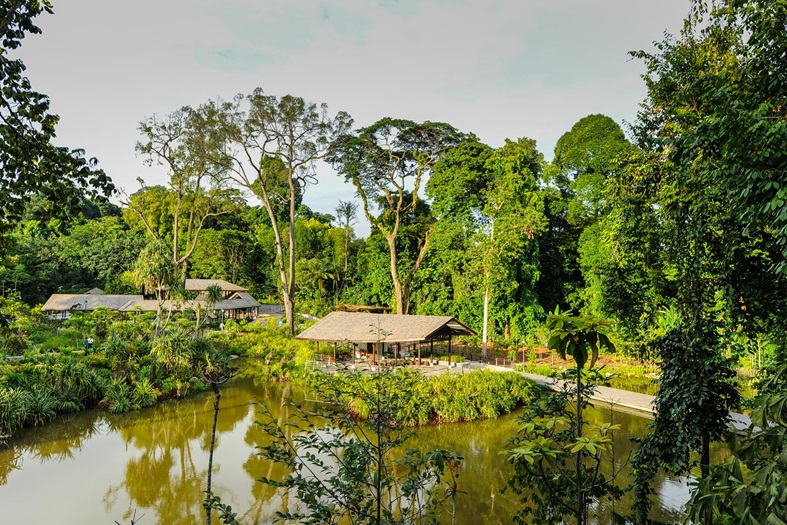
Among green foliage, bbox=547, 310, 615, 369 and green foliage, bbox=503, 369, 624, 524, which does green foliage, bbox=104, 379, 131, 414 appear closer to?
green foliage, bbox=503, 369, 624, 524

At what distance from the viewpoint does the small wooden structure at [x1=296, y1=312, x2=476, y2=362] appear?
18094 mm

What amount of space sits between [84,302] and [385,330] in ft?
77.6

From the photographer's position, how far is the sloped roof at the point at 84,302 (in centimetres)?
2972

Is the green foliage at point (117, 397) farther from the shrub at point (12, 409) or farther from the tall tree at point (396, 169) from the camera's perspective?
the tall tree at point (396, 169)

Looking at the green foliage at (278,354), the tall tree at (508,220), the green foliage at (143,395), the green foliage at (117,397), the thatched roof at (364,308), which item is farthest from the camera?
the thatched roof at (364,308)

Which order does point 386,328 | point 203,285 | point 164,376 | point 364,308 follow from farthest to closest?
point 203,285 < point 364,308 < point 386,328 < point 164,376

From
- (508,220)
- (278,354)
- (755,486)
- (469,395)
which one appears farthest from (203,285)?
(755,486)

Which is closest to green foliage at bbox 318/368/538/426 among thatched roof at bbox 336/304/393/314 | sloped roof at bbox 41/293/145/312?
thatched roof at bbox 336/304/393/314

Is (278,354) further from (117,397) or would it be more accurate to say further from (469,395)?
(469,395)

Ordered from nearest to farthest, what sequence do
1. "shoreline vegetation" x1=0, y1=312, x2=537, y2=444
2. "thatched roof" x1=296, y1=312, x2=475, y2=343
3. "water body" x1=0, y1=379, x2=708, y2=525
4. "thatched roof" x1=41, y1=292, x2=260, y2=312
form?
"water body" x1=0, y1=379, x2=708, y2=525 → "shoreline vegetation" x1=0, y1=312, x2=537, y2=444 → "thatched roof" x1=296, y1=312, x2=475, y2=343 → "thatched roof" x1=41, y1=292, x2=260, y2=312

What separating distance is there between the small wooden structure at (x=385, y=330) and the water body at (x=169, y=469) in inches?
196

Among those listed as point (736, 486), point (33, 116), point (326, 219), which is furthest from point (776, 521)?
point (326, 219)

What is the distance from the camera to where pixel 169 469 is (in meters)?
10.2

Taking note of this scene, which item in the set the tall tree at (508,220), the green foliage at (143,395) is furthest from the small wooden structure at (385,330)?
the green foliage at (143,395)
